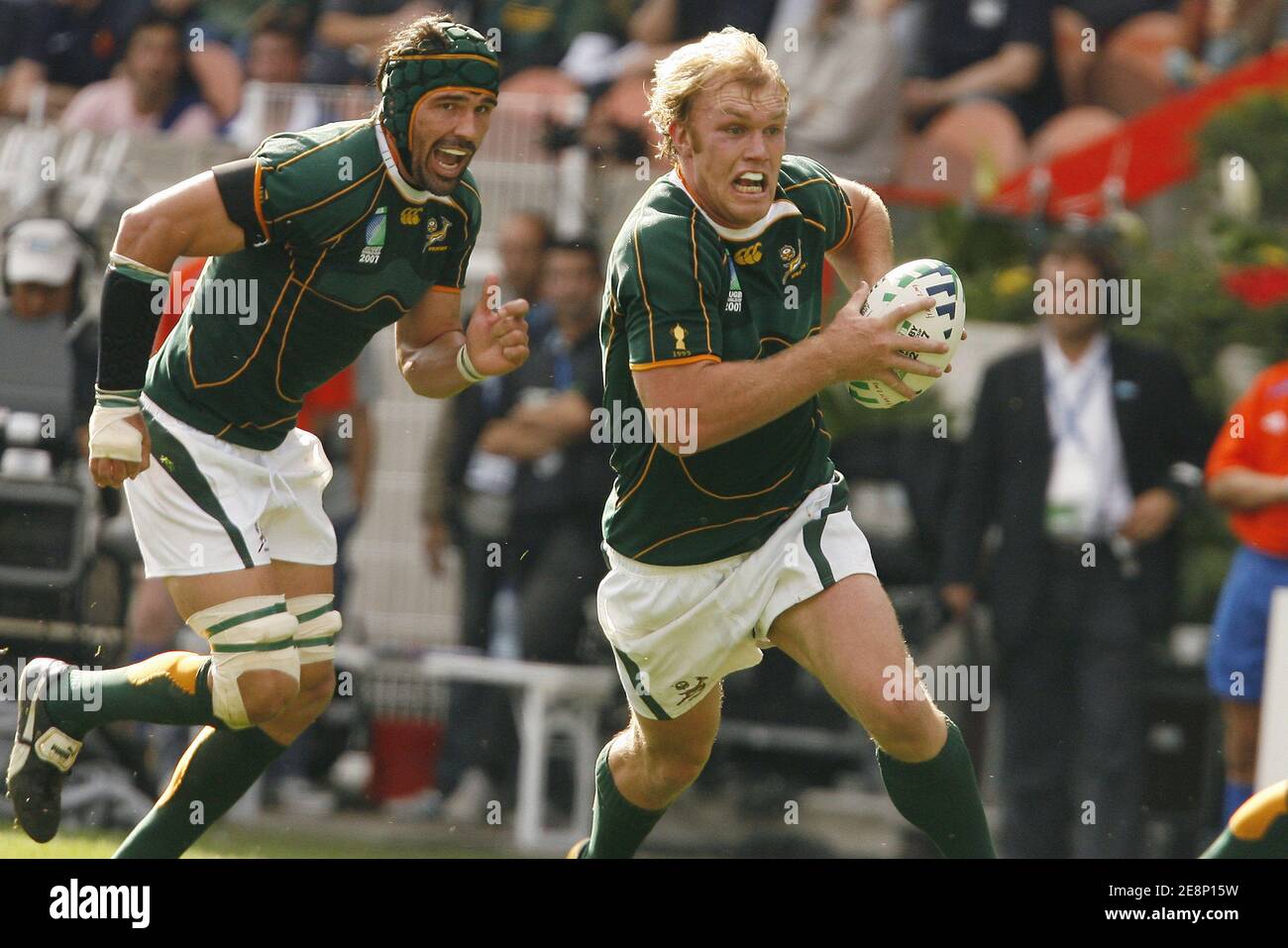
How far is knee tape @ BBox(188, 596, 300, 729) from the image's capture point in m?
5.46

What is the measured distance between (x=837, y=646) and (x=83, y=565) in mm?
4584

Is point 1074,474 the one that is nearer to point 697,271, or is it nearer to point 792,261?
point 792,261

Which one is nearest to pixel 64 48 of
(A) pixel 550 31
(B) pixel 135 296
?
(A) pixel 550 31

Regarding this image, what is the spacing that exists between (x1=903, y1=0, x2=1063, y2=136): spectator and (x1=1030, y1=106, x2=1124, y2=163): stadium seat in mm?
64

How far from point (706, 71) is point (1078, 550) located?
3.63m

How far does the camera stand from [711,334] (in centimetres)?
496

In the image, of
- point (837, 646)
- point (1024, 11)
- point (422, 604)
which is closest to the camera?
point (837, 646)

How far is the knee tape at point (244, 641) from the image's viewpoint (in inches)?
215

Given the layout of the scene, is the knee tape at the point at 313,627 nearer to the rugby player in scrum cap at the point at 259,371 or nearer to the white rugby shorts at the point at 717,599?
the rugby player in scrum cap at the point at 259,371

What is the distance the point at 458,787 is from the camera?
8.50m

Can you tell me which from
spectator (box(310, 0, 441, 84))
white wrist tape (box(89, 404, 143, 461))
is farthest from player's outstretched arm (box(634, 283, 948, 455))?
Result: spectator (box(310, 0, 441, 84))

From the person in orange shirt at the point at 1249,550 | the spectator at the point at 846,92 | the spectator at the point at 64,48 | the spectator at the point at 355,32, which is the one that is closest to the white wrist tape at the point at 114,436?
the person in orange shirt at the point at 1249,550

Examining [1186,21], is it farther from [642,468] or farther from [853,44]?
Result: [642,468]

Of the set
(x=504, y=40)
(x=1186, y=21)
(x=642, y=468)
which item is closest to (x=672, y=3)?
(x=504, y=40)
